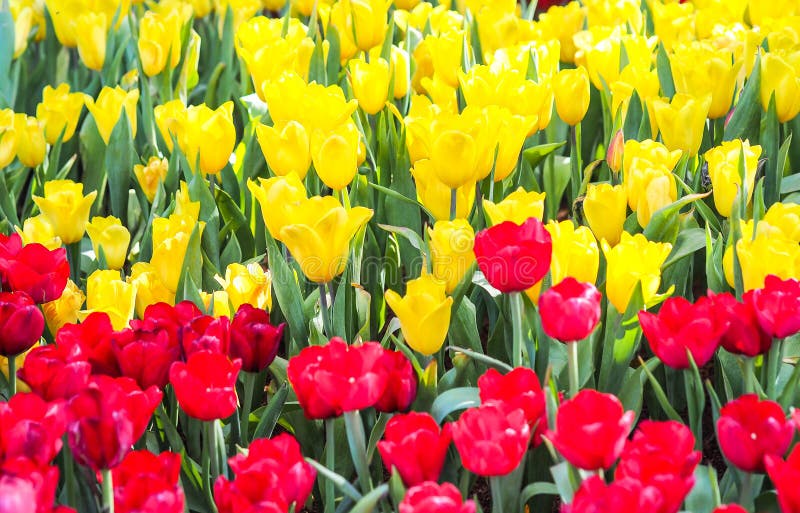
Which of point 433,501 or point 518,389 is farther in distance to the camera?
point 518,389

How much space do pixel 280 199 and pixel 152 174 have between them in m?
0.55

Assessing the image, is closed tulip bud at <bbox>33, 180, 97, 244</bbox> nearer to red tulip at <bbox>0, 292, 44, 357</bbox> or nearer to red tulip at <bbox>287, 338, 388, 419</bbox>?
red tulip at <bbox>0, 292, 44, 357</bbox>

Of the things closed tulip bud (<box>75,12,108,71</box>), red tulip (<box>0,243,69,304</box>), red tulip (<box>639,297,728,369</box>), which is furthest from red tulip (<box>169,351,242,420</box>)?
closed tulip bud (<box>75,12,108,71</box>)

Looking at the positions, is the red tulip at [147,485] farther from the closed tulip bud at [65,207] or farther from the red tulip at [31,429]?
the closed tulip bud at [65,207]

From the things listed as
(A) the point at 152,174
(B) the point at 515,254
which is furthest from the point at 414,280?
(A) the point at 152,174

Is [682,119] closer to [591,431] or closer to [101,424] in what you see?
[591,431]

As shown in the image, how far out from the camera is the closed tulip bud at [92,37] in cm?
212

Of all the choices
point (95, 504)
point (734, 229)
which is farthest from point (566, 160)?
point (95, 504)

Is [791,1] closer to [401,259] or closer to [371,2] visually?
[371,2]

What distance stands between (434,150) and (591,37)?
2.64ft

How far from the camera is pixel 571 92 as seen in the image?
1733 mm

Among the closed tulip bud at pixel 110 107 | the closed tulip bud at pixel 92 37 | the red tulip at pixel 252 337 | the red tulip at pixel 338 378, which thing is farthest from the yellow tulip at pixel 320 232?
the closed tulip bud at pixel 92 37

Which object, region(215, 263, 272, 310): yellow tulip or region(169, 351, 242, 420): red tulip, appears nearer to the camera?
region(169, 351, 242, 420): red tulip

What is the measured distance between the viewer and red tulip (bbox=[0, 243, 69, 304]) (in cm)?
128
